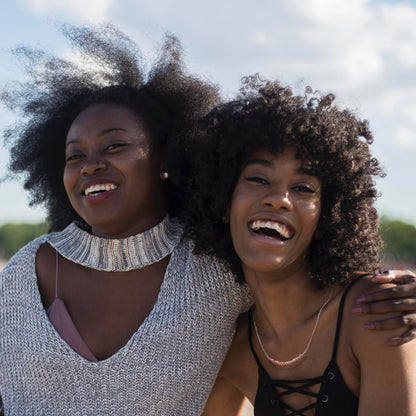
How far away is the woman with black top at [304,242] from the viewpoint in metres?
3.11

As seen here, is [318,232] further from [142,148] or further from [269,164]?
[142,148]

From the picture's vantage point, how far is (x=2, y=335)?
3721mm

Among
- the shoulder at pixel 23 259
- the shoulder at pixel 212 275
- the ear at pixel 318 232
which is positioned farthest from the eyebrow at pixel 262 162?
the shoulder at pixel 23 259

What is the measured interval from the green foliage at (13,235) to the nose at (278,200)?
2608 centimetres

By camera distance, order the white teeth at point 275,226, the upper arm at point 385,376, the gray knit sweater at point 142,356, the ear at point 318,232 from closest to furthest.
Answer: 1. the upper arm at point 385,376
2. the white teeth at point 275,226
3. the ear at point 318,232
4. the gray knit sweater at point 142,356

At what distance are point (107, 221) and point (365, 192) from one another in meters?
1.27

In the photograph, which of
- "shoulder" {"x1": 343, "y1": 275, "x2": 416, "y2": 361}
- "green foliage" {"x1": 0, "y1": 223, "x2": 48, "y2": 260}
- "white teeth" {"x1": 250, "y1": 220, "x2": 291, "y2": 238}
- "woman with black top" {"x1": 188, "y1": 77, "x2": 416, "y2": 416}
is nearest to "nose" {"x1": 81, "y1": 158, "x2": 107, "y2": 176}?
"woman with black top" {"x1": 188, "y1": 77, "x2": 416, "y2": 416}

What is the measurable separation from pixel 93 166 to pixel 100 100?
47 cm

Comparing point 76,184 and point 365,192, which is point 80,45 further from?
point 365,192

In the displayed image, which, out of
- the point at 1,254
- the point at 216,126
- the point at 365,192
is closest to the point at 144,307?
the point at 216,126

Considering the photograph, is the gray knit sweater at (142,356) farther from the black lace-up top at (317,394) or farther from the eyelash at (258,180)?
the eyelash at (258,180)

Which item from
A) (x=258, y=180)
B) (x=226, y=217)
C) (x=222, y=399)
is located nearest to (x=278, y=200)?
(x=258, y=180)

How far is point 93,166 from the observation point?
11.9 ft

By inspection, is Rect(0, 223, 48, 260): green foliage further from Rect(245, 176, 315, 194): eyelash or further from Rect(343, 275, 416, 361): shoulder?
Rect(343, 275, 416, 361): shoulder
